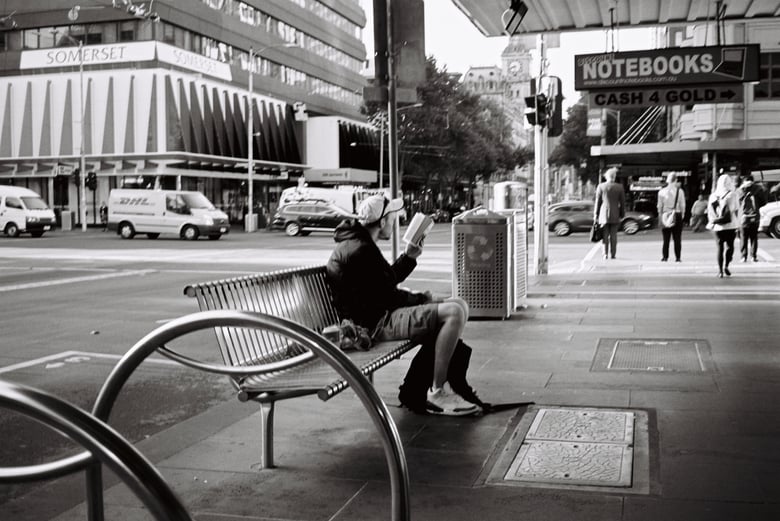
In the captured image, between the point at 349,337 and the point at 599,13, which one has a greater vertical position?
the point at 599,13

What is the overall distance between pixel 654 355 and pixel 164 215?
32770 millimetres

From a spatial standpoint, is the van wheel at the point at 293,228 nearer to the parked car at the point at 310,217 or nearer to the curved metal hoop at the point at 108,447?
the parked car at the point at 310,217

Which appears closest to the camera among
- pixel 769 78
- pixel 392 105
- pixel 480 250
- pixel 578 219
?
pixel 392 105

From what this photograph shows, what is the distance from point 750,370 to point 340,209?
37.3 m

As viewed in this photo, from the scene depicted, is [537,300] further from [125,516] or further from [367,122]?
[367,122]

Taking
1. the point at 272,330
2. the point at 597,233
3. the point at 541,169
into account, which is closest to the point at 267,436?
the point at 272,330

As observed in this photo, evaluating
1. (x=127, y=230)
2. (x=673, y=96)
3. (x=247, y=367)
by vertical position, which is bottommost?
(x=127, y=230)

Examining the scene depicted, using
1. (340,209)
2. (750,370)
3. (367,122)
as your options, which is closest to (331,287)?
(750,370)

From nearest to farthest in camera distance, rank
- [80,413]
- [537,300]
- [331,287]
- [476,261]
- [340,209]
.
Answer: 1. [80,413]
2. [331,287]
3. [476,261]
4. [537,300]
5. [340,209]

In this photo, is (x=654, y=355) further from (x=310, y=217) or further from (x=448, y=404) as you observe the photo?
(x=310, y=217)

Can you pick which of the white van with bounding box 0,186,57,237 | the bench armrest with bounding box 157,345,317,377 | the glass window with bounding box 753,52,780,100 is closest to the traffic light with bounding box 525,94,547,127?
the bench armrest with bounding box 157,345,317,377

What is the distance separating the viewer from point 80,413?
7.29 ft

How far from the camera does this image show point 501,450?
5.58 m

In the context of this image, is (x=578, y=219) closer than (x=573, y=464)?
No
